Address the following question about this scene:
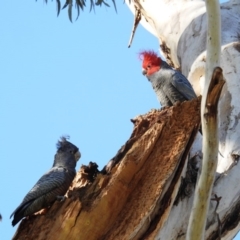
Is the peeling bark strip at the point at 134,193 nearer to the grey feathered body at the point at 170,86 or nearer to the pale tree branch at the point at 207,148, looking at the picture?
the pale tree branch at the point at 207,148

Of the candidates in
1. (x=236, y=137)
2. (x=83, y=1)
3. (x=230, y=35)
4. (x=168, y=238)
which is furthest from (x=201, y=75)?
(x=168, y=238)

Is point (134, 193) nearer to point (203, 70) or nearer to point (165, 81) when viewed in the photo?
point (203, 70)

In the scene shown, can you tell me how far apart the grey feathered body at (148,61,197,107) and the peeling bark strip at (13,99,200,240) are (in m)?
0.96

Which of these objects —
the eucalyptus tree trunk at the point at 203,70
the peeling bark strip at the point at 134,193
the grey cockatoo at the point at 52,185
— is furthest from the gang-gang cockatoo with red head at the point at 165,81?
the peeling bark strip at the point at 134,193

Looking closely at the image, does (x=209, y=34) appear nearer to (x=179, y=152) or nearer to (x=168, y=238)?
(x=179, y=152)

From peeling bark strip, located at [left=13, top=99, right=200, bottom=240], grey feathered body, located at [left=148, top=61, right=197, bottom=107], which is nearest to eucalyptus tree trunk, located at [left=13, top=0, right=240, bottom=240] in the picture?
peeling bark strip, located at [left=13, top=99, right=200, bottom=240]

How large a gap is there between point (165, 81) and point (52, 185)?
152 cm

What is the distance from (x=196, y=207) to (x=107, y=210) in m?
0.51

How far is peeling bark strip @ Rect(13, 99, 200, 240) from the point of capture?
10.3 feet

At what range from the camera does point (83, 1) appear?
509 cm

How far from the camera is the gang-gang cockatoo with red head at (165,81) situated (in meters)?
4.45

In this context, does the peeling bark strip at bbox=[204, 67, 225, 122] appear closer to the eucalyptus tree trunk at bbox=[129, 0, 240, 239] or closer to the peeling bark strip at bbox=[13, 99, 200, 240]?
the eucalyptus tree trunk at bbox=[129, 0, 240, 239]

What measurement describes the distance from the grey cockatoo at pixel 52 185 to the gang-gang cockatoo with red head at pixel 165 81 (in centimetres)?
85

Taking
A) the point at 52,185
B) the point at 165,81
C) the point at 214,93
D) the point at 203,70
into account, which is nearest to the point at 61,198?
the point at 52,185
